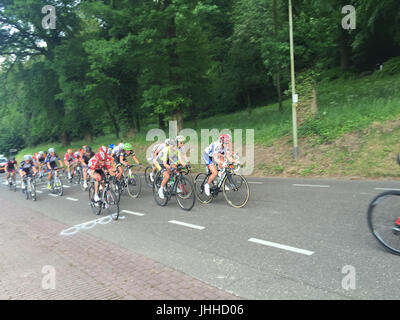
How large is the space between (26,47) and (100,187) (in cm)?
2946

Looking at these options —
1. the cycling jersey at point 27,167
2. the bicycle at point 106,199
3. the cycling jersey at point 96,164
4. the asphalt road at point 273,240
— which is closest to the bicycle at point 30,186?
the cycling jersey at point 27,167

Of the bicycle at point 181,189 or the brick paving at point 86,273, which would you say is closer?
the brick paving at point 86,273

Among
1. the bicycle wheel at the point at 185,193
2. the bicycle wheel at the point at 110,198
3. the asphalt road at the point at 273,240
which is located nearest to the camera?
the asphalt road at the point at 273,240

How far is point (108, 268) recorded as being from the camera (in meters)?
5.05

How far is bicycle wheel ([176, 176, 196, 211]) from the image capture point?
850 cm

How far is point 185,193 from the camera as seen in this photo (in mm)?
8695

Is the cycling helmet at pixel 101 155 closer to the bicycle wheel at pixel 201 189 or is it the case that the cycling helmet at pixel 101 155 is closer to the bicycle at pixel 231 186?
the bicycle wheel at pixel 201 189

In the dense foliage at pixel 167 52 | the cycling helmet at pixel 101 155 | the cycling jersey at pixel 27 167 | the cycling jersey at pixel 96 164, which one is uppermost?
the dense foliage at pixel 167 52

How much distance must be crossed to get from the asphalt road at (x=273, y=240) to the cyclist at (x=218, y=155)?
837 mm

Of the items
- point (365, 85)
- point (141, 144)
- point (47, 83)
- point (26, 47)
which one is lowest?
point (141, 144)

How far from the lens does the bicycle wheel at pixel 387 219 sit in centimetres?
463

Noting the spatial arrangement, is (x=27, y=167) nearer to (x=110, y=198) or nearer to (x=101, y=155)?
(x=101, y=155)
